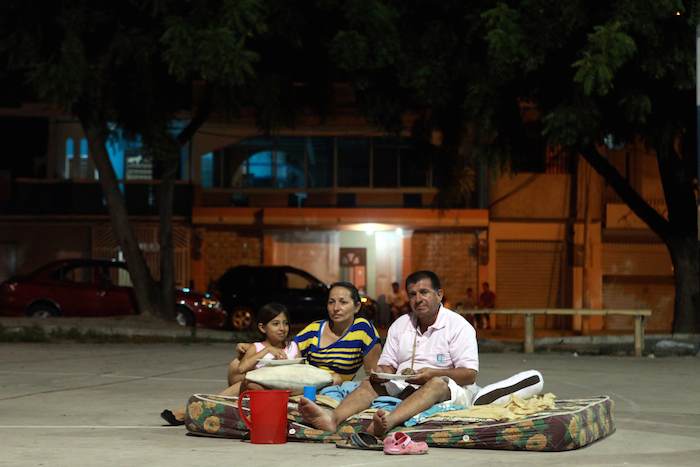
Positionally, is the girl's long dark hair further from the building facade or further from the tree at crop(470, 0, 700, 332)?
the building facade

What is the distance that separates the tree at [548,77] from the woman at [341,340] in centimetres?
1086

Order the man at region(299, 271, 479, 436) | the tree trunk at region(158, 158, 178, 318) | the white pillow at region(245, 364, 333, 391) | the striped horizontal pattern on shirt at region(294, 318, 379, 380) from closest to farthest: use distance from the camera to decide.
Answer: the man at region(299, 271, 479, 436) → the white pillow at region(245, 364, 333, 391) → the striped horizontal pattern on shirt at region(294, 318, 379, 380) → the tree trunk at region(158, 158, 178, 318)

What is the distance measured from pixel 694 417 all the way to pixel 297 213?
29276 millimetres

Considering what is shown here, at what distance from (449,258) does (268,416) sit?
105 feet

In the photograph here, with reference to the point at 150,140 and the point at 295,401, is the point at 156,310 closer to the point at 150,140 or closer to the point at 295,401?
the point at 150,140

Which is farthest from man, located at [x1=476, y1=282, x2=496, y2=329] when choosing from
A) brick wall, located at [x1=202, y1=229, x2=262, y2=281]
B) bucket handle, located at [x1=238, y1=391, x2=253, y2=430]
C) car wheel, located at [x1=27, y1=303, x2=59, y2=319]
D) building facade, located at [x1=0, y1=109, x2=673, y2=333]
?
bucket handle, located at [x1=238, y1=391, x2=253, y2=430]

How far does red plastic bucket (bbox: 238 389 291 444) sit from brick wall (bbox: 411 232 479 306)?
1229 inches

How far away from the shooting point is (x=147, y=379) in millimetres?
16922

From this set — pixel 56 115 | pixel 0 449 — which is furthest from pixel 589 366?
pixel 56 115

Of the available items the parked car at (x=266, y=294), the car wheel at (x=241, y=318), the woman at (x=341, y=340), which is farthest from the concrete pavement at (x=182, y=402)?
the parked car at (x=266, y=294)

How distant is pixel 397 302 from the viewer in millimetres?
38438

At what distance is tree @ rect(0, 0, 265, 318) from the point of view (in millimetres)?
24031

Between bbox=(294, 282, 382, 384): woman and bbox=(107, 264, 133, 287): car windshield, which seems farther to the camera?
bbox=(107, 264, 133, 287): car windshield

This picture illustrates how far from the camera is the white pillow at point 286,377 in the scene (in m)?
10.7
